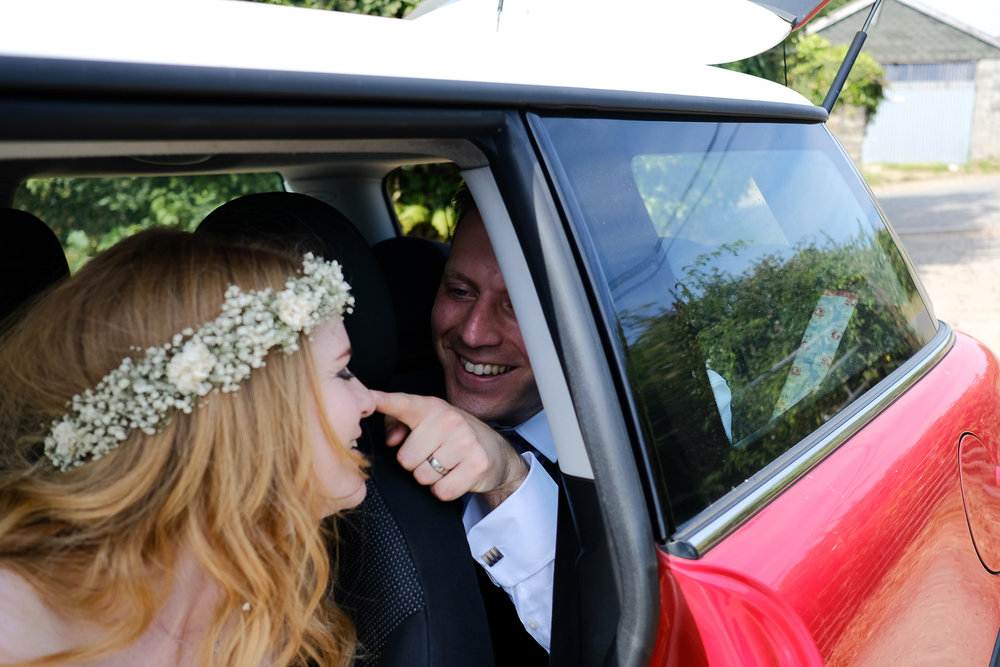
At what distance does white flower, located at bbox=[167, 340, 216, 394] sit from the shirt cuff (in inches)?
25.2

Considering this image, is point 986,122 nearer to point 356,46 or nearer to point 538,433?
point 538,433

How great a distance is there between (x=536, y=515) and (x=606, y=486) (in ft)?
1.40

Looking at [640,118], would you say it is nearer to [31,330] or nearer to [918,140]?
[31,330]

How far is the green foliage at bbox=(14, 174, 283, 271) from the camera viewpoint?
10.6ft

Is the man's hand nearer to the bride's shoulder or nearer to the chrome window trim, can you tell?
the chrome window trim

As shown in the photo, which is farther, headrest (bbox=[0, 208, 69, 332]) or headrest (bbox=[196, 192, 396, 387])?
headrest (bbox=[0, 208, 69, 332])

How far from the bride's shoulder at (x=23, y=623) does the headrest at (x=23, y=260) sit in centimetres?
59

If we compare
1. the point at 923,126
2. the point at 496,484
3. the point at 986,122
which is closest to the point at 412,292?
the point at 496,484

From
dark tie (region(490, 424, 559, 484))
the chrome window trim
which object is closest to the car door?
the chrome window trim

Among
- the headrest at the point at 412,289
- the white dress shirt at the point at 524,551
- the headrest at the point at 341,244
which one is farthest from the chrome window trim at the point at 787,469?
the headrest at the point at 412,289

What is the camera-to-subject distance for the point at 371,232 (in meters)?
3.24

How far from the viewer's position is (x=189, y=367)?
1.16 m

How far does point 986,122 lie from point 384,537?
31783mm

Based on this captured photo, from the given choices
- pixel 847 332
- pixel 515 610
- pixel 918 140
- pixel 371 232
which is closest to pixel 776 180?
pixel 847 332
